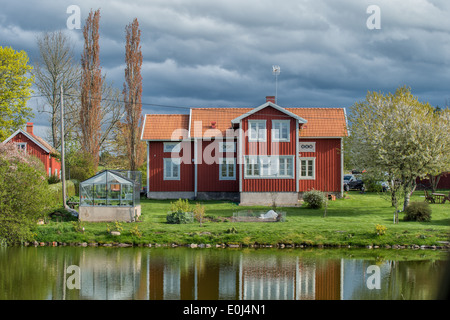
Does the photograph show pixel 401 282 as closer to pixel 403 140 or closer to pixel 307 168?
pixel 403 140

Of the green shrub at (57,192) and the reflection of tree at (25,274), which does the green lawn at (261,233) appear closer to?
the green shrub at (57,192)

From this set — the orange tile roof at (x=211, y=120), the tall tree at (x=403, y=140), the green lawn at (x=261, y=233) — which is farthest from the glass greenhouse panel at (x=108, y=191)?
the tall tree at (x=403, y=140)

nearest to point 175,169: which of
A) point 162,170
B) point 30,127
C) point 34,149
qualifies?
point 162,170

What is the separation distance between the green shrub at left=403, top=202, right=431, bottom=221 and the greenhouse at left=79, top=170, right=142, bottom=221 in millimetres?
15147

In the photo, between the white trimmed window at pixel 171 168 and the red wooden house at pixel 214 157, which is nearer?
the red wooden house at pixel 214 157

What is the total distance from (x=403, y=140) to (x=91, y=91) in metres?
27.8

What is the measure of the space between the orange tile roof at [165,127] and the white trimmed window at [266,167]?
22.7 feet

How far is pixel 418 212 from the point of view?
26.3m

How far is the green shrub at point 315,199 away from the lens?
3158cm

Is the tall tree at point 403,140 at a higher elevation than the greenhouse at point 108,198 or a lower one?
higher

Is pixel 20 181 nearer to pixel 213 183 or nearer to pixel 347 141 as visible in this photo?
pixel 213 183

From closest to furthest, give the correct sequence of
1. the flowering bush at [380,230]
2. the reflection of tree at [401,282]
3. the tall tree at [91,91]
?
the reflection of tree at [401,282], the flowering bush at [380,230], the tall tree at [91,91]

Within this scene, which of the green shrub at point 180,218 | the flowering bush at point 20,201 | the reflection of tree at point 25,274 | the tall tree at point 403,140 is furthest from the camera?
the tall tree at point 403,140

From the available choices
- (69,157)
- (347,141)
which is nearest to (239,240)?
(347,141)
